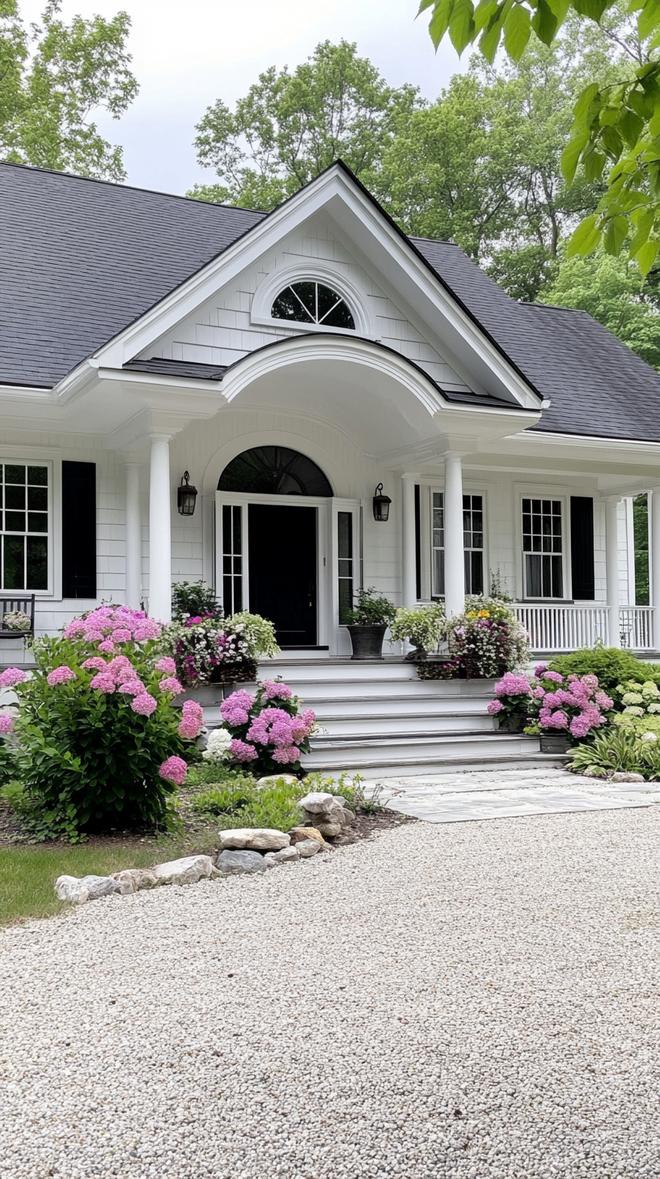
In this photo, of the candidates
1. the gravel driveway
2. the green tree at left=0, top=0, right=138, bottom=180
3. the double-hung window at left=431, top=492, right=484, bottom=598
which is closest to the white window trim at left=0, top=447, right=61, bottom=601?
the double-hung window at left=431, top=492, right=484, bottom=598

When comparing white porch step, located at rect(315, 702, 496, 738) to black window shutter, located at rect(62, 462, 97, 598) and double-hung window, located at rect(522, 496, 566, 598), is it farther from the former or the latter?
double-hung window, located at rect(522, 496, 566, 598)

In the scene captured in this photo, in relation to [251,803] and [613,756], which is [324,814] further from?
[613,756]

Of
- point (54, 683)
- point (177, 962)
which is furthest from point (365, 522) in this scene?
point (177, 962)

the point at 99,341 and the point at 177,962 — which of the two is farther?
the point at 99,341

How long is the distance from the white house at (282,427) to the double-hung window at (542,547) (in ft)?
0.11

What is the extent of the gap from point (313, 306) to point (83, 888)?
781 cm

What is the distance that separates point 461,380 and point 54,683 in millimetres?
7145

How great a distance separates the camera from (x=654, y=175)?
2.70 meters

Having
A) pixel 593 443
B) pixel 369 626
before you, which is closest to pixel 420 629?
pixel 369 626

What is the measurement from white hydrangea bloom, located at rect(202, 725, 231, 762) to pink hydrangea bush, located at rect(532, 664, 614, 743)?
352 centimetres

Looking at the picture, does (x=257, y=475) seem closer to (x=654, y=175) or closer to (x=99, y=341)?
(x=99, y=341)

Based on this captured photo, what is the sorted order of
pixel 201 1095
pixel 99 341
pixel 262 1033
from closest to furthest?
pixel 201 1095
pixel 262 1033
pixel 99 341

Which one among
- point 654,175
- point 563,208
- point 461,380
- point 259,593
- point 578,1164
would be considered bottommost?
point 578,1164

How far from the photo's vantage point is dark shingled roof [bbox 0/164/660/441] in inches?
444
